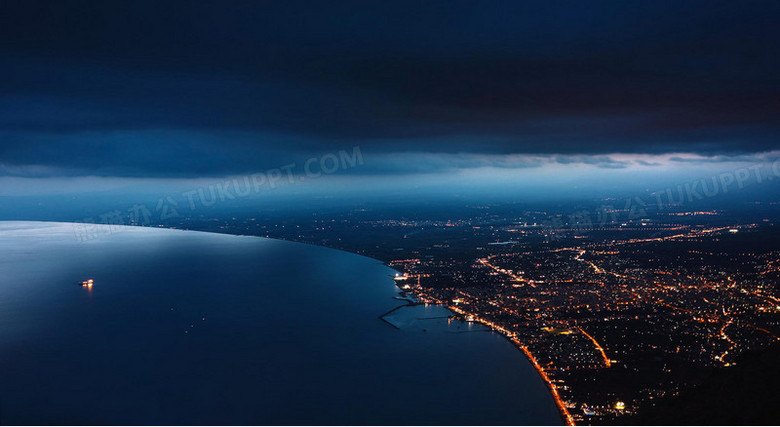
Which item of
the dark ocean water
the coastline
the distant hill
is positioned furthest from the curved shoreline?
the distant hill

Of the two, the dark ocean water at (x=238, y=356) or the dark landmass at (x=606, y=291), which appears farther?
the dark landmass at (x=606, y=291)

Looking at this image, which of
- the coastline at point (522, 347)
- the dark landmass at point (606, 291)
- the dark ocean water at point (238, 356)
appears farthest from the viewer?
the dark landmass at point (606, 291)

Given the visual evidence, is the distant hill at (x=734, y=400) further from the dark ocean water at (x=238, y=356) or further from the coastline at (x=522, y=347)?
the dark ocean water at (x=238, y=356)

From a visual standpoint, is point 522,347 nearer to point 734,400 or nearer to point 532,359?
point 532,359

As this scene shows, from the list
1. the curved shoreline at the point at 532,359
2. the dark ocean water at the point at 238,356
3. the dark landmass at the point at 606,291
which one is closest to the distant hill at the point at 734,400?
the dark landmass at the point at 606,291

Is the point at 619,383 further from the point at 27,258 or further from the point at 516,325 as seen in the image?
the point at 27,258

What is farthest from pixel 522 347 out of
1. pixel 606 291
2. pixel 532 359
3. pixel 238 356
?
pixel 606 291

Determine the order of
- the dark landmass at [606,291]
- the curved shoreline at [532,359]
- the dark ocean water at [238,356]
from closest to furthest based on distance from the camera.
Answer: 1. the dark ocean water at [238,356]
2. the curved shoreline at [532,359]
3. the dark landmass at [606,291]

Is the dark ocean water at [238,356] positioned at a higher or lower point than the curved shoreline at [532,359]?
higher
